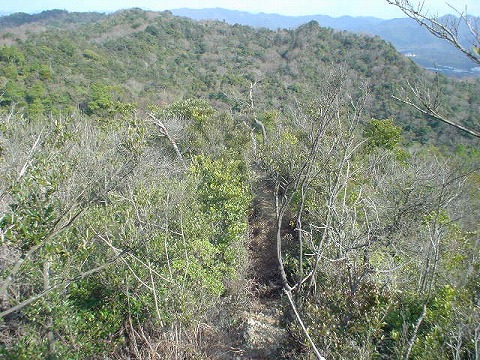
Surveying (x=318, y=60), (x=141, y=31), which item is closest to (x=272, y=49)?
(x=318, y=60)

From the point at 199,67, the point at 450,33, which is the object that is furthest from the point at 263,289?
the point at 199,67

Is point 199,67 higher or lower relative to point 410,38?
lower

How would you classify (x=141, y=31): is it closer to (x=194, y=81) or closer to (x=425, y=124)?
(x=194, y=81)

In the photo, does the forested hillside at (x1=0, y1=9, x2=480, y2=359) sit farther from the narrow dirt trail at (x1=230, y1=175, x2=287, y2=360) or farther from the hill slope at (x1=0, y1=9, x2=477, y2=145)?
the hill slope at (x1=0, y1=9, x2=477, y2=145)

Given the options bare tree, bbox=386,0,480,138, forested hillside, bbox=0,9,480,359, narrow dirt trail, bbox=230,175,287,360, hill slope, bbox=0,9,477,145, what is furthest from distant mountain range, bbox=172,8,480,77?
narrow dirt trail, bbox=230,175,287,360

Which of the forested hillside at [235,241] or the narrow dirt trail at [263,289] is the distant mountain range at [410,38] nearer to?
the forested hillside at [235,241]

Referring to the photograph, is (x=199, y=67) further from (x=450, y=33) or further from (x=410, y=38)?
(x=410, y=38)

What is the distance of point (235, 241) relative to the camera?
29.9ft

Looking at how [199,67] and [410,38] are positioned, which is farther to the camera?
[410,38]

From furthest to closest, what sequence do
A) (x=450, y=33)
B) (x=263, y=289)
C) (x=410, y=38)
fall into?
1. (x=410, y=38)
2. (x=263, y=289)
3. (x=450, y=33)

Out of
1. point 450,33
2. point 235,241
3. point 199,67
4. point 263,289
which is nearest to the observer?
point 450,33

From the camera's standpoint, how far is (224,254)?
8648 millimetres

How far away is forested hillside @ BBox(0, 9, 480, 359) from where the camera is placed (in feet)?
15.2

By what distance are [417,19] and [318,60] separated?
38857 millimetres
